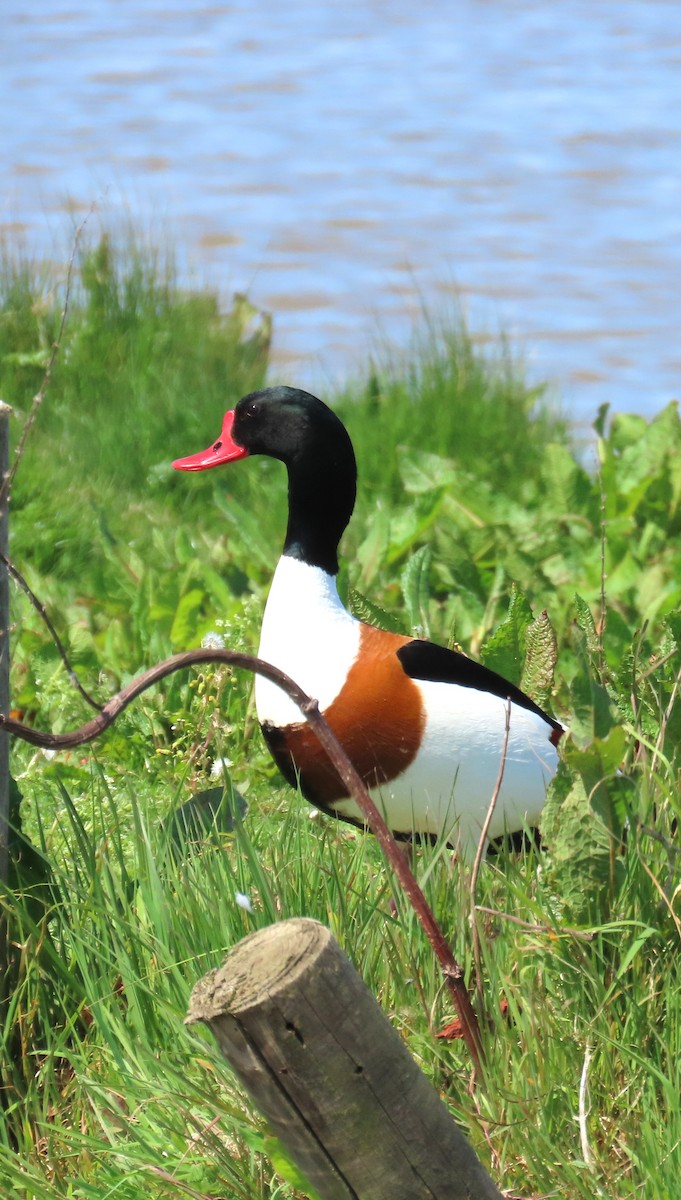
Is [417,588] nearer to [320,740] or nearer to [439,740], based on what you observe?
[439,740]

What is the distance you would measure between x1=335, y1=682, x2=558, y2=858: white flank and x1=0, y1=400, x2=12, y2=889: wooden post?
0.61 meters

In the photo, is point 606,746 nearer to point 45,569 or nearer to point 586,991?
point 586,991

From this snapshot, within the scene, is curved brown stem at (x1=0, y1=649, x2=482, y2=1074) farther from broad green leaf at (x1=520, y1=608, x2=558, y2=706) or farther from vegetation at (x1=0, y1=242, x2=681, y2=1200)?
broad green leaf at (x1=520, y1=608, x2=558, y2=706)

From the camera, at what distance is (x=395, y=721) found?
2.59 metres

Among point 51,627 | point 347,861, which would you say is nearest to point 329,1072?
point 51,627

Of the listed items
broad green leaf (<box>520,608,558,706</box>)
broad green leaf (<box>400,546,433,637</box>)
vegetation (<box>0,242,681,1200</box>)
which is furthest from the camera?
broad green leaf (<box>400,546,433,637</box>)

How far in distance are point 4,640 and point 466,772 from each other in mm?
874

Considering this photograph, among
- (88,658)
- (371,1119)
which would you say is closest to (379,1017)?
(371,1119)

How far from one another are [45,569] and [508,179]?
6.31 metres

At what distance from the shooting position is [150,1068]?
2.10 metres

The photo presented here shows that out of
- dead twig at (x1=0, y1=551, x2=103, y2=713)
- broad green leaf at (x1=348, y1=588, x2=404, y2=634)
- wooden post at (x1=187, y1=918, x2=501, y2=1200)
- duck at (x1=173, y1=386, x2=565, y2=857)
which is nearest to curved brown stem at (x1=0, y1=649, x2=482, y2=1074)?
dead twig at (x1=0, y1=551, x2=103, y2=713)

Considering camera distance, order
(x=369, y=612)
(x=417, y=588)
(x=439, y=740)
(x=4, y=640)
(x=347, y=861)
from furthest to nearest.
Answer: (x=417, y=588), (x=369, y=612), (x=439, y=740), (x=347, y=861), (x=4, y=640)

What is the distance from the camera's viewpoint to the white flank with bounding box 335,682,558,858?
8.57 feet

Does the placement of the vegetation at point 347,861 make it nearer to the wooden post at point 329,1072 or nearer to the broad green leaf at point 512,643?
the broad green leaf at point 512,643
